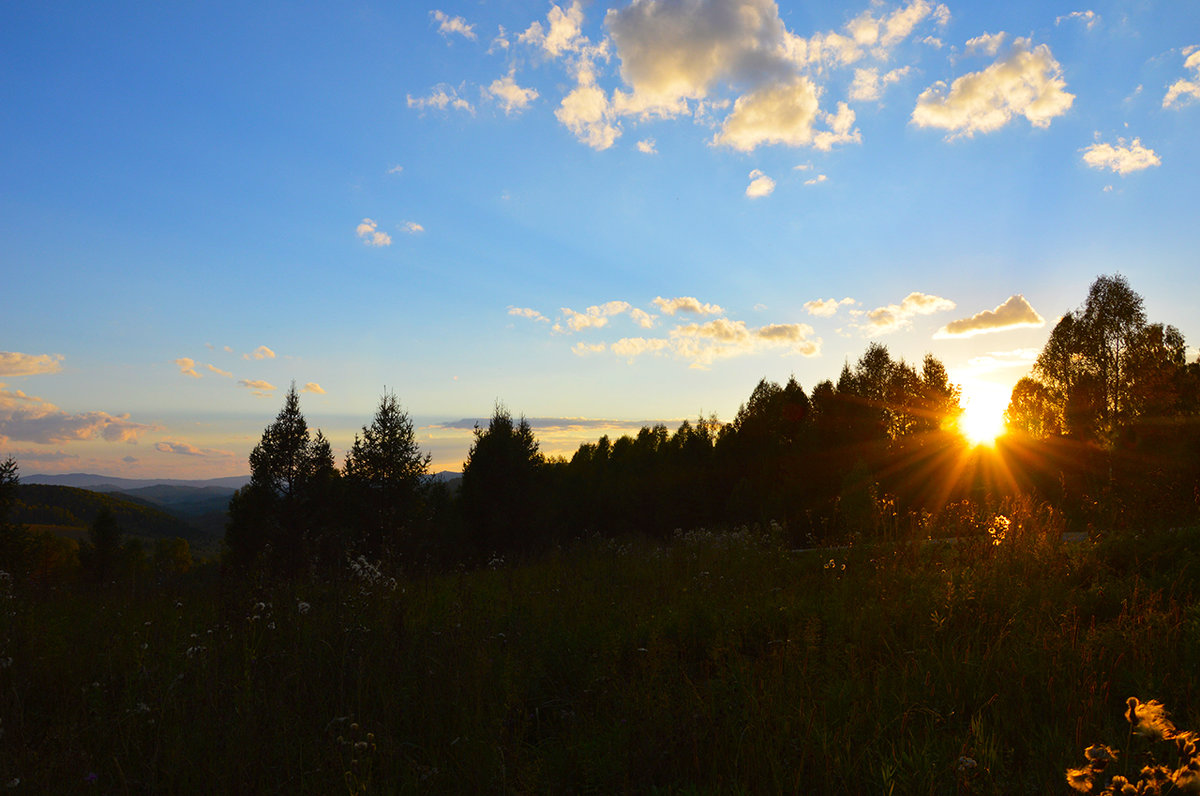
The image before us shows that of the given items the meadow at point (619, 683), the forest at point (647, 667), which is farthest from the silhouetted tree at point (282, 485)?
the meadow at point (619, 683)

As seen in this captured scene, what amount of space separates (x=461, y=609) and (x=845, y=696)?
11.0 feet

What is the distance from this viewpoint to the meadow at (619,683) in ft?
9.64

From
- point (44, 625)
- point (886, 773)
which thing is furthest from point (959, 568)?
point (44, 625)

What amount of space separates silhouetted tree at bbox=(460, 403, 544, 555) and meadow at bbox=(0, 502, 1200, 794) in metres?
23.9

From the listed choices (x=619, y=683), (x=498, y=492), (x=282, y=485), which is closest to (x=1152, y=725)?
(x=619, y=683)

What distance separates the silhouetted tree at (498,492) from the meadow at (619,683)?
23.9m

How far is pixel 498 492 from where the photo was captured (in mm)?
30109

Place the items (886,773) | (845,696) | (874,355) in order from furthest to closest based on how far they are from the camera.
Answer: (874,355) → (845,696) → (886,773)

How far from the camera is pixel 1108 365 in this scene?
1032 inches

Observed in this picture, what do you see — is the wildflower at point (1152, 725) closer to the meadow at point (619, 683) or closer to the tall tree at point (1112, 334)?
the meadow at point (619, 683)

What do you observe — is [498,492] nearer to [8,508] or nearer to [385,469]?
[385,469]

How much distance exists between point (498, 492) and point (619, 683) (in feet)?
88.4

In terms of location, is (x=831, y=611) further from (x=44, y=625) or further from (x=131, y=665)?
(x=44, y=625)

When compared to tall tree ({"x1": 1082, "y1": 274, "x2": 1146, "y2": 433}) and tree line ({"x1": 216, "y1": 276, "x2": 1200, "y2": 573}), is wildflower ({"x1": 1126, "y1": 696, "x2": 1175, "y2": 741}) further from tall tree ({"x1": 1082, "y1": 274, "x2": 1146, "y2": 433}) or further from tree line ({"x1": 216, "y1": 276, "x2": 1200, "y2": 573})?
tall tree ({"x1": 1082, "y1": 274, "x2": 1146, "y2": 433})
